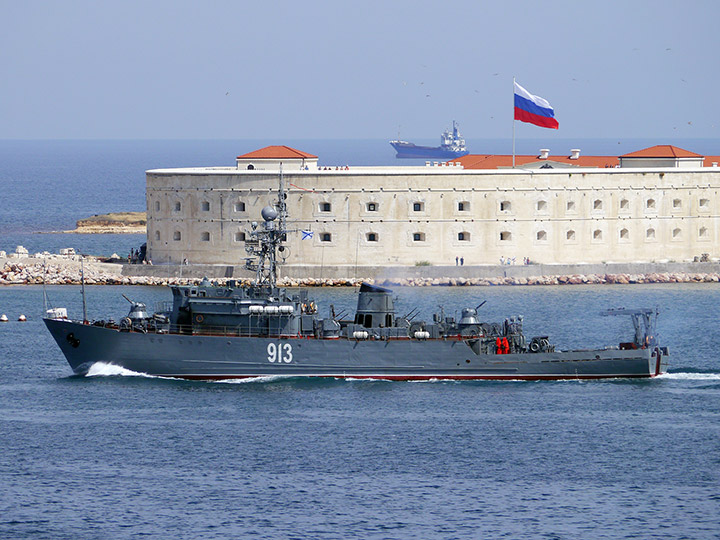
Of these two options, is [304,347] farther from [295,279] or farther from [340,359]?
[295,279]

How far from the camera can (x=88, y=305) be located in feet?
189

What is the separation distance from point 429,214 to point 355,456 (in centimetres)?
3319

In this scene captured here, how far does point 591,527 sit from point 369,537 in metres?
4.62

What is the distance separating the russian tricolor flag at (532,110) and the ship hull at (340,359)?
28802mm

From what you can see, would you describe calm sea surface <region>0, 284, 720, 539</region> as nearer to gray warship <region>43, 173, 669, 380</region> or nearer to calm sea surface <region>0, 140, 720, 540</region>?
calm sea surface <region>0, 140, 720, 540</region>

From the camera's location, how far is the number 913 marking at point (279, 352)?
43.1 metres

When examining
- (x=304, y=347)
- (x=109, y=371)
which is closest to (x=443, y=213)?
(x=304, y=347)

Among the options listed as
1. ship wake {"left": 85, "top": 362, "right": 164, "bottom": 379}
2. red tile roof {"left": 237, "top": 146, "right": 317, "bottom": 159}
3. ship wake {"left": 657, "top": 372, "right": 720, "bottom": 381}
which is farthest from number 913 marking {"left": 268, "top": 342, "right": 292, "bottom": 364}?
red tile roof {"left": 237, "top": 146, "right": 317, "bottom": 159}

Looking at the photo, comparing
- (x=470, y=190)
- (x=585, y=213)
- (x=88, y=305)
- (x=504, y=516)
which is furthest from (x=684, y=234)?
(x=504, y=516)

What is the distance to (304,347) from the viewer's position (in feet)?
141

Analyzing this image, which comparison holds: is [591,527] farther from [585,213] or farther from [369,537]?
[585,213]

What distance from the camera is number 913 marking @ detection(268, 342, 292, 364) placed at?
4306 centimetres

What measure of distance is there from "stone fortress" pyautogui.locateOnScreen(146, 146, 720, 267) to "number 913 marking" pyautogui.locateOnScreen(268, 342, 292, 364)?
23522 mm

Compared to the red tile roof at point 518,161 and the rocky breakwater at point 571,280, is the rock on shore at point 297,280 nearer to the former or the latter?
the rocky breakwater at point 571,280
